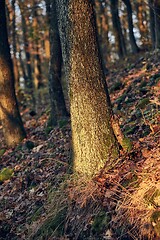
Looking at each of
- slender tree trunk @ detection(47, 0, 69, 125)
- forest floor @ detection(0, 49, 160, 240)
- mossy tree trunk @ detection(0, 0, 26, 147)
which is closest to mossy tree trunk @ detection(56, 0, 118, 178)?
forest floor @ detection(0, 49, 160, 240)

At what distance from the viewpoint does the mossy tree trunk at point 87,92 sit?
6.45 m

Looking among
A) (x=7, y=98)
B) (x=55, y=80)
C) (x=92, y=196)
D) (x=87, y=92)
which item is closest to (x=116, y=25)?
(x=55, y=80)

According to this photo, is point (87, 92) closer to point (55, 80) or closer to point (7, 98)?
point (55, 80)

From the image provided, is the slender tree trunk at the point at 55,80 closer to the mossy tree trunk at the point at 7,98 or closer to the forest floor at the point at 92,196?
the mossy tree trunk at the point at 7,98

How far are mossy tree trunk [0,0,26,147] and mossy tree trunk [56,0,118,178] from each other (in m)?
5.79

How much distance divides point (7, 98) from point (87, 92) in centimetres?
614

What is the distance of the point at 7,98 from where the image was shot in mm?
12117

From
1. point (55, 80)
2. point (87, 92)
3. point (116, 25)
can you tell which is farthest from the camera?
point (116, 25)

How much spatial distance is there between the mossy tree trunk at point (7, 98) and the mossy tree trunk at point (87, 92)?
228 inches

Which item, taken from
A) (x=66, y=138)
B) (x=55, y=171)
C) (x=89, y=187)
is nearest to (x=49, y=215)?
(x=89, y=187)

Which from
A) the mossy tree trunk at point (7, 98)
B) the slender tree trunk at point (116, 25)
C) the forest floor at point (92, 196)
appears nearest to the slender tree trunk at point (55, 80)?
the mossy tree trunk at point (7, 98)

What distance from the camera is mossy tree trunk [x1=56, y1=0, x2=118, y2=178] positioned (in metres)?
6.45

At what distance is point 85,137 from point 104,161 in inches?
20.2

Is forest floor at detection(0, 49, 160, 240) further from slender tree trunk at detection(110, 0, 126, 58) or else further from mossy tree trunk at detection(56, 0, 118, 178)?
slender tree trunk at detection(110, 0, 126, 58)
